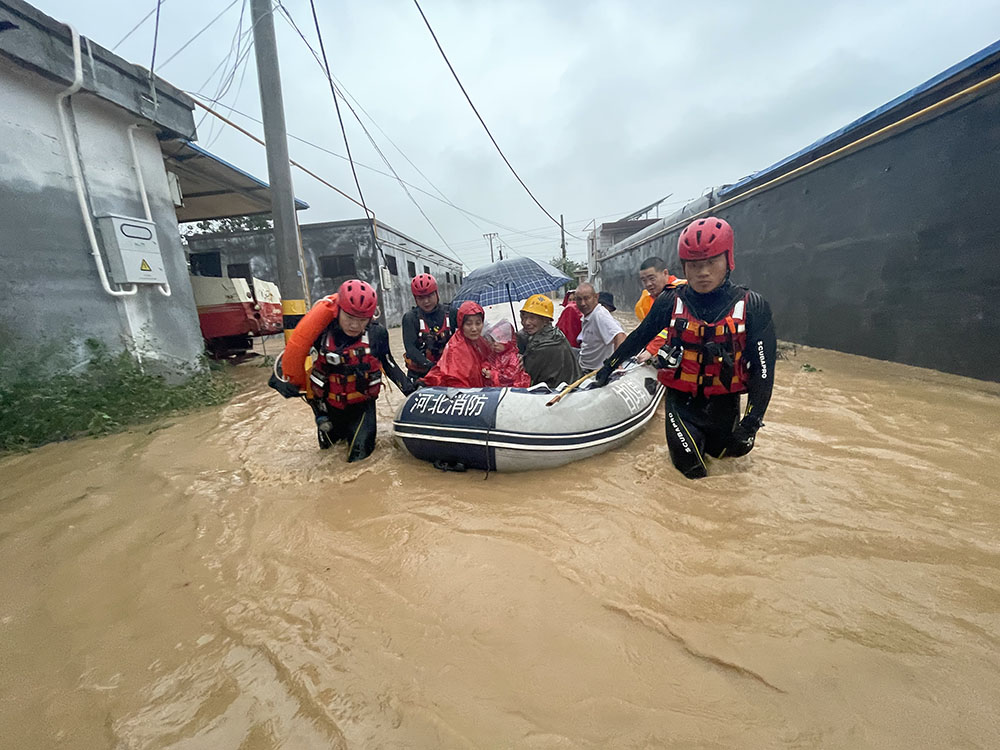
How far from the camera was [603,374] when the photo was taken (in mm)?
2992

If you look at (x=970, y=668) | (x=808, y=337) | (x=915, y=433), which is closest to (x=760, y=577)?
(x=970, y=668)

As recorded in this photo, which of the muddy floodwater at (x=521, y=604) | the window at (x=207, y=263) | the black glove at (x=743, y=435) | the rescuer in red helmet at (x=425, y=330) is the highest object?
the window at (x=207, y=263)

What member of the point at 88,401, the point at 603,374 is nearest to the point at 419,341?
the point at 603,374

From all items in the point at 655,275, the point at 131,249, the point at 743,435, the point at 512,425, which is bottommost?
the point at 743,435

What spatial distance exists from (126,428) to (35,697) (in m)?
3.70

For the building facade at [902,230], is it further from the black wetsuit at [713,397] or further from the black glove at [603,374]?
the black glove at [603,374]

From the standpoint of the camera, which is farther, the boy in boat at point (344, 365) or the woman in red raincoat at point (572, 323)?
the woman in red raincoat at point (572, 323)

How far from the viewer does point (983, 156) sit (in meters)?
4.17

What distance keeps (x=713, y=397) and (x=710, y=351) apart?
1.23 ft

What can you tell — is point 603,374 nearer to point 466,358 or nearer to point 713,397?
point 713,397

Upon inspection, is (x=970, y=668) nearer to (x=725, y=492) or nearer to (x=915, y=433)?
(x=725, y=492)

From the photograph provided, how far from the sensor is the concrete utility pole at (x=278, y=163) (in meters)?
4.54

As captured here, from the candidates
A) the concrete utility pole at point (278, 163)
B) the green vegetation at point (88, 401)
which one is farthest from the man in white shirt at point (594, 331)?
the green vegetation at point (88, 401)

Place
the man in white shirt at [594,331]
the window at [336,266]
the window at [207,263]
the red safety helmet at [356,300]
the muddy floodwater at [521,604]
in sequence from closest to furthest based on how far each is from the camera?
1. the muddy floodwater at [521,604]
2. the red safety helmet at [356,300]
3. the man in white shirt at [594,331]
4. the window at [207,263]
5. the window at [336,266]
